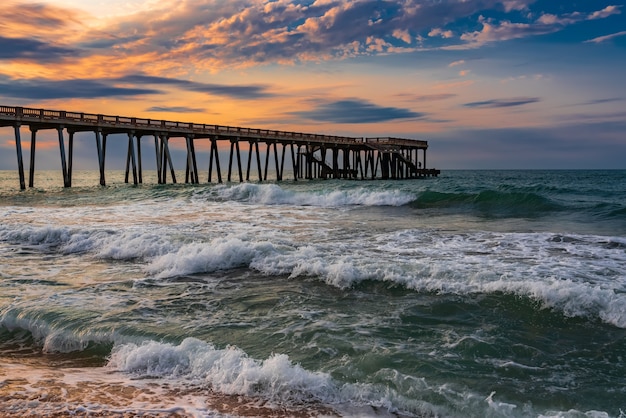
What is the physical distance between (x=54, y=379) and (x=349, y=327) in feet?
11.8

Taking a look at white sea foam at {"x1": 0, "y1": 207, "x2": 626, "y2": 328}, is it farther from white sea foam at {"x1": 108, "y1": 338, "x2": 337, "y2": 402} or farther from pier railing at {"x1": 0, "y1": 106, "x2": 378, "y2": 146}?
pier railing at {"x1": 0, "y1": 106, "x2": 378, "y2": 146}

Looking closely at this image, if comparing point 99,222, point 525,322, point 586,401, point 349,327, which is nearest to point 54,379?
point 349,327

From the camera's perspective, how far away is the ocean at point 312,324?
16.5 ft

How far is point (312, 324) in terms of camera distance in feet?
23.1

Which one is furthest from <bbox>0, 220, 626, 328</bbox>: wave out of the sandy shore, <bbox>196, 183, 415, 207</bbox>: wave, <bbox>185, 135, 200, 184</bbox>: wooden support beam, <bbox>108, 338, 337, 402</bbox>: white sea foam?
<bbox>185, 135, 200, 184</bbox>: wooden support beam

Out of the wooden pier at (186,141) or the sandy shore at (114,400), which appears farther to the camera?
the wooden pier at (186,141)

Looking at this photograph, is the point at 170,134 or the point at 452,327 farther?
the point at 170,134

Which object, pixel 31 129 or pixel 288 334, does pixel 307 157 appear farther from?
pixel 288 334

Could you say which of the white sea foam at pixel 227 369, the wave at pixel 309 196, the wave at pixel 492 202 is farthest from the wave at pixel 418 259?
the wave at pixel 309 196

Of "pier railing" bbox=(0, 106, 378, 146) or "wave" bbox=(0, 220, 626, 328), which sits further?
"pier railing" bbox=(0, 106, 378, 146)

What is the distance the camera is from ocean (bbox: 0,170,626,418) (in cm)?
502

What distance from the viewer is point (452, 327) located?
22.6ft

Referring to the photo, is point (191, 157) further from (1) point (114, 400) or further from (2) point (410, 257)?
(1) point (114, 400)

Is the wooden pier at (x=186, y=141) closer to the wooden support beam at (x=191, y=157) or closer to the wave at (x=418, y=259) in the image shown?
the wooden support beam at (x=191, y=157)
